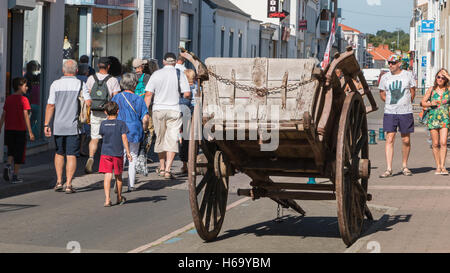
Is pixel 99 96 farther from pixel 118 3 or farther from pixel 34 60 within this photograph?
pixel 118 3

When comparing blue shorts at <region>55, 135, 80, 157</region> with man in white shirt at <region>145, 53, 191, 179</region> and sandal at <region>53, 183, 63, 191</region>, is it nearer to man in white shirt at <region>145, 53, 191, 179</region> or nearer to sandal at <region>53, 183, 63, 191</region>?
sandal at <region>53, 183, 63, 191</region>

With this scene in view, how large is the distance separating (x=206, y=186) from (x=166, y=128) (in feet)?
18.2

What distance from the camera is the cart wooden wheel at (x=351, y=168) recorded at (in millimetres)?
7965

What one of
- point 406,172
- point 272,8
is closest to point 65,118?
point 406,172

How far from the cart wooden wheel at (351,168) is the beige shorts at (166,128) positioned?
209 inches

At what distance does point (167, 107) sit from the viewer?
46.9 ft

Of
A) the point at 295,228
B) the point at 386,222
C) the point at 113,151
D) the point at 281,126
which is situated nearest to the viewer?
the point at 281,126

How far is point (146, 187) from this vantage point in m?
13.5

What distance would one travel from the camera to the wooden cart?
8.02 meters

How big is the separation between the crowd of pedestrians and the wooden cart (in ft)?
10.1

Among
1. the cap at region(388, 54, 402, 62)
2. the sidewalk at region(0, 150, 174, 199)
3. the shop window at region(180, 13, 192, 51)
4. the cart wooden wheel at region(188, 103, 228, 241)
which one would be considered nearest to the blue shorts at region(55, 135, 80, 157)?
the sidewalk at region(0, 150, 174, 199)

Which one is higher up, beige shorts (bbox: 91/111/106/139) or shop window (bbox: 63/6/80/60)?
shop window (bbox: 63/6/80/60)

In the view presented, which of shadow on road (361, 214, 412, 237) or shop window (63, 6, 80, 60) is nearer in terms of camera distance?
shadow on road (361, 214, 412, 237)
